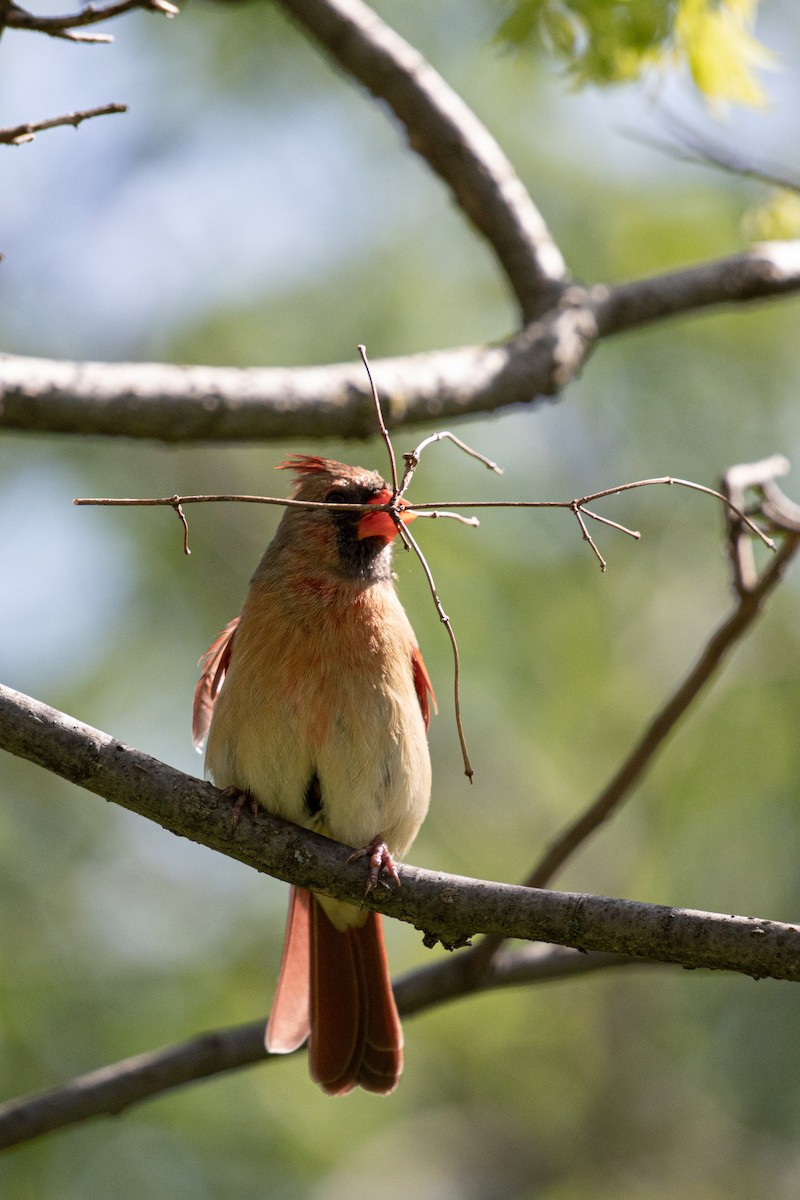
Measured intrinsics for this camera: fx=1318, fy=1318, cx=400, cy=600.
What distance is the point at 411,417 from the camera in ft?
12.2

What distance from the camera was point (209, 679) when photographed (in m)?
4.29

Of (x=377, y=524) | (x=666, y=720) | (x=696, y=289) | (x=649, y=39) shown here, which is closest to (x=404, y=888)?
(x=666, y=720)

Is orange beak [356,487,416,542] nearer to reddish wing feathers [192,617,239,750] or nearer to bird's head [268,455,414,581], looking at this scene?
bird's head [268,455,414,581]

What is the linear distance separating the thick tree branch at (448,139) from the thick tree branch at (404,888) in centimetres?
221

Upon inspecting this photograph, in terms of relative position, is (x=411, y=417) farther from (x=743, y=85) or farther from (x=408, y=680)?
(x=743, y=85)

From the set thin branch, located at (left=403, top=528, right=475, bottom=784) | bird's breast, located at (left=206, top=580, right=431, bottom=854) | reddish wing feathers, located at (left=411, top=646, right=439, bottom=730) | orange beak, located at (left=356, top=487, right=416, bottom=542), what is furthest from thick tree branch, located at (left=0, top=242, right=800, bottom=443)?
thin branch, located at (left=403, top=528, right=475, bottom=784)

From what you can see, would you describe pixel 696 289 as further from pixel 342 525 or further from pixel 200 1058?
A: pixel 200 1058

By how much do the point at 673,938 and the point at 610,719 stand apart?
190 inches

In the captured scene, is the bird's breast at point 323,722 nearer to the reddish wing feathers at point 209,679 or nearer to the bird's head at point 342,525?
the bird's head at point 342,525

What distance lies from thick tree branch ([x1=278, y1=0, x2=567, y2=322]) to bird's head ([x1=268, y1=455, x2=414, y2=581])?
0.93 m

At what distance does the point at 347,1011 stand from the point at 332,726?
3.31ft

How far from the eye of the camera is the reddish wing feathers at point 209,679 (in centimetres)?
414

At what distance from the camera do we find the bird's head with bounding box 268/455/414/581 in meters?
3.94

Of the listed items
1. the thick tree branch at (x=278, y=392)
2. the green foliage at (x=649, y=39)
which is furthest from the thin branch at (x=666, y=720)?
the green foliage at (x=649, y=39)
